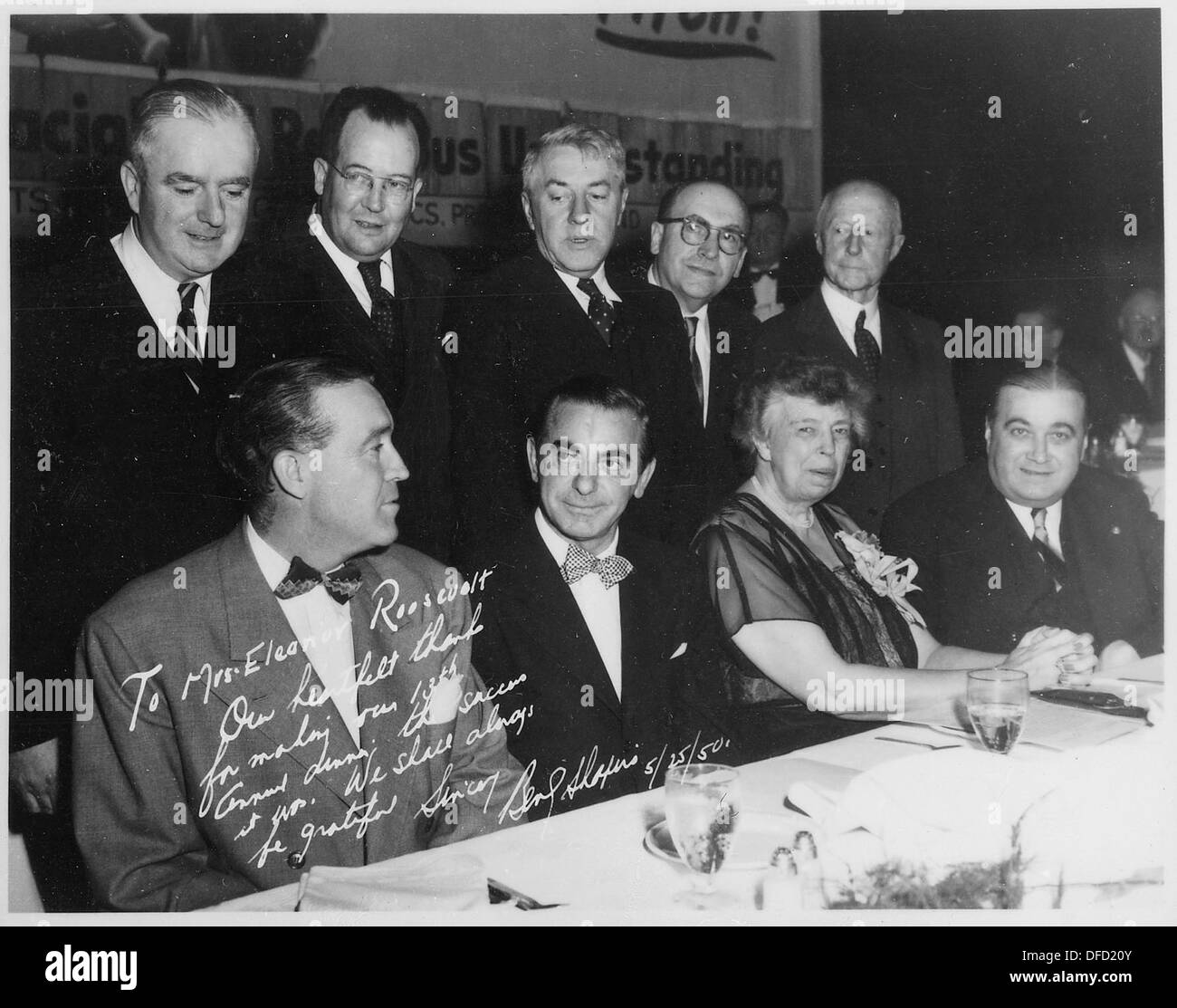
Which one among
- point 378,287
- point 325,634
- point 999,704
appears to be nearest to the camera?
point 999,704

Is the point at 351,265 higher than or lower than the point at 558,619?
higher

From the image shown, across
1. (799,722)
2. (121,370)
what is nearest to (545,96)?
(121,370)

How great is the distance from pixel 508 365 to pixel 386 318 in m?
0.27

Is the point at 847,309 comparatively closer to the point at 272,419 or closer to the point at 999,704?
the point at 999,704

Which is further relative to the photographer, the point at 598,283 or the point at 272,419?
the point at 598,283

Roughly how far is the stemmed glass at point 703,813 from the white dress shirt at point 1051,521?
1.01 m

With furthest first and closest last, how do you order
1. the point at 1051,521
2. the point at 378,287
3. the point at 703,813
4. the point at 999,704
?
the point at 1051,521 → the point at 378,287 → the point at 999,704 → the point at 703,813

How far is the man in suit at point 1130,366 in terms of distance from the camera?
2.35 m

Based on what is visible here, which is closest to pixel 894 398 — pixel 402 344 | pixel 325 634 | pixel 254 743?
pixel 402 344

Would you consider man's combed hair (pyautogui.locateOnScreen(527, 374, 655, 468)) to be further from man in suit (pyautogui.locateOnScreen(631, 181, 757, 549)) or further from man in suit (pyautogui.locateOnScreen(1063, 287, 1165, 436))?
man in suit (pyautogui.locateOnScreen(1063, 287, 1165, 436))

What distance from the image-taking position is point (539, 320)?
2.28 metres

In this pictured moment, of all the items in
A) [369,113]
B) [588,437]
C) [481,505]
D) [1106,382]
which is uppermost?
[369,113]

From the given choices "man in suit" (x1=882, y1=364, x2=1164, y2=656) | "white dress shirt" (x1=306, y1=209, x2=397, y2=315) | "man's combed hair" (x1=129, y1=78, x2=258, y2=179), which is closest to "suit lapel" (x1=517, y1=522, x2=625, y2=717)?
"white dress shirt" (x1=306, y1=209, x2=397, y2=315)

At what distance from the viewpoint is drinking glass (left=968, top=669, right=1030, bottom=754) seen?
2.03 meters
